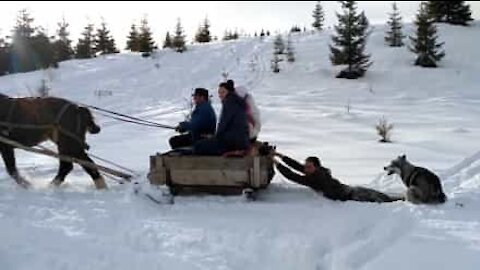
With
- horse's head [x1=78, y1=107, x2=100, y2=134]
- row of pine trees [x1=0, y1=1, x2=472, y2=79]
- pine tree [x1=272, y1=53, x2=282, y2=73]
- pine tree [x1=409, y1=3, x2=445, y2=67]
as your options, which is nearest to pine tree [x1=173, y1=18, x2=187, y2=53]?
row of pine trees [x1=0, y1=1, x2=472, y2=79]

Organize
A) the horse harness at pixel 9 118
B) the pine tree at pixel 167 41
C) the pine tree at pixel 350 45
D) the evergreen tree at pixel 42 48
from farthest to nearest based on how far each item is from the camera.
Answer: the pine tree at pixel 167 41
the evergreen tree at pixel 42 48
the pine tree at pixel 350 45
the horse harness at pixel 9 118

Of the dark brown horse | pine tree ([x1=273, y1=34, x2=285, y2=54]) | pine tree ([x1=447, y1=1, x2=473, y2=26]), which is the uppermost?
pine tree ([x1=447, y1=1, x2=473, y2=26])

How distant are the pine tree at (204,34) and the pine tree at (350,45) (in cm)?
1334

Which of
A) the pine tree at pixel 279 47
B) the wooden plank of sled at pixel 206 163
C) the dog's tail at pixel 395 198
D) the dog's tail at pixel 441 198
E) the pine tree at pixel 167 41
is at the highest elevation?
the pine tree at pixel 167 41

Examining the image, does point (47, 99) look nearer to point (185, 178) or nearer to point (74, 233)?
point (185, 178)

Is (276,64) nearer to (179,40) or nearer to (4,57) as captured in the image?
(179,40)

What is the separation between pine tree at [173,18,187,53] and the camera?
3097 cm

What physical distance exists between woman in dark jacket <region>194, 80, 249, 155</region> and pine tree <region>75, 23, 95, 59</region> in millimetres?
31889

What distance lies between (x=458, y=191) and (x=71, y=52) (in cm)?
3405

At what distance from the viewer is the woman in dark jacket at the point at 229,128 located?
7.84 m

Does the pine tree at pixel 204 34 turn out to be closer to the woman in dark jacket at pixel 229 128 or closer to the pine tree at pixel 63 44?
the pine tree at pixel 63 44

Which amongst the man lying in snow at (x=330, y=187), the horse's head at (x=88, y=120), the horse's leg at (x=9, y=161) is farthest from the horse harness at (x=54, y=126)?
the man lying in snow at (x=330, y=187)

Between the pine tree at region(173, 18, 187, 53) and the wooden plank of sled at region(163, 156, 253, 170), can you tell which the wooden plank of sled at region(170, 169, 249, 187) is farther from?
the pine tree at region(173, 18, 187, 53)

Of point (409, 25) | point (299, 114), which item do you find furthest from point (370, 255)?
point (409, 25)
